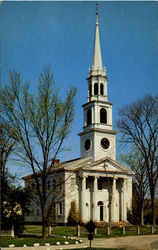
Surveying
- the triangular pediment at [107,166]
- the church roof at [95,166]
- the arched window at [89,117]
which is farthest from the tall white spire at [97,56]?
the triangular pediment at [107,166]

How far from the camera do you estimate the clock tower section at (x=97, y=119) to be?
5359 cm

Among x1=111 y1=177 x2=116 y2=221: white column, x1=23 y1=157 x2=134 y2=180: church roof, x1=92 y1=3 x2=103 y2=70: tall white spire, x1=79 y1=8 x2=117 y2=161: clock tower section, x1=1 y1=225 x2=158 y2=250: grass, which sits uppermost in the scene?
x1=92 y1=3 x2=103 y2=70: tall white spire

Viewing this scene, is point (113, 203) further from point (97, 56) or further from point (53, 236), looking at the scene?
point (53, 236)

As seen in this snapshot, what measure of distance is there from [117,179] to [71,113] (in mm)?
28965

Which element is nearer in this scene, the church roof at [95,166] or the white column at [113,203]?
the church roof at [95,166]

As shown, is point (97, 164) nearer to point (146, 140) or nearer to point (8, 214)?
point (146, 140)

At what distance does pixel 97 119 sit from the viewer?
54.2 metres

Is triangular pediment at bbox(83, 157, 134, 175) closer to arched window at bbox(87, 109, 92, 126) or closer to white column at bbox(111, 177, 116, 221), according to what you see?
white column at bbox(111, 177, 116, 221)

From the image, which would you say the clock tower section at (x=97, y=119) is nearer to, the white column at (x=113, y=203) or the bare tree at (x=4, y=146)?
the white column at (x=113, y=203)

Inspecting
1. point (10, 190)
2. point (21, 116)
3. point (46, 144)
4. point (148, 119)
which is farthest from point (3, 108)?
point (148, 119)

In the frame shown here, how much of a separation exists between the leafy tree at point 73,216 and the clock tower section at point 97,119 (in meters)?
7.79

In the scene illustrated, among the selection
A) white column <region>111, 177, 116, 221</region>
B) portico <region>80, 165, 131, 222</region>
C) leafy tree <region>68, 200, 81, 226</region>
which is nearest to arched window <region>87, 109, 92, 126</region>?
portico <region>80, 165, 131, 222</region>

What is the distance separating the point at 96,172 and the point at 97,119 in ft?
27.4

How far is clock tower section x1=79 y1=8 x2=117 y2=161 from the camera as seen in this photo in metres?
53.6
